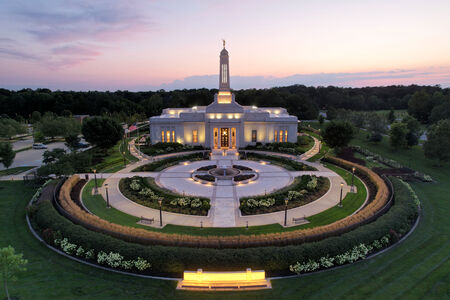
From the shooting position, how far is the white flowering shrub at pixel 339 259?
17.0 m

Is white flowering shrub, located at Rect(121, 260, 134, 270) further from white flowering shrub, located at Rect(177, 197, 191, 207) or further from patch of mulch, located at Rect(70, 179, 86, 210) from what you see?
patch of mulch, located at Rect(70, 179, 86, 210)

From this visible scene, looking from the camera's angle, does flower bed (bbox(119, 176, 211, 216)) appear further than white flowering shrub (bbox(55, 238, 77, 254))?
Yes

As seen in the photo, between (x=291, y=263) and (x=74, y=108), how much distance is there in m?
114

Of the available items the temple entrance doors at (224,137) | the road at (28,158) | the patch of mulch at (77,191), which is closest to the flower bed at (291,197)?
the patch of mulch at (77,191)

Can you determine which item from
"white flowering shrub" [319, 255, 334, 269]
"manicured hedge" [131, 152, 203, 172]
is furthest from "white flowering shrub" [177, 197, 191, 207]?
"manicured hedge" [131, 152, 203, 172]

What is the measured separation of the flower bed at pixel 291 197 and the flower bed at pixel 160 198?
4.24 metres

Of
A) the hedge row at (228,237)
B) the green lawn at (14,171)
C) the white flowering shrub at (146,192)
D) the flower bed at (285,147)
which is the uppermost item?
the flower bed at (285,147)

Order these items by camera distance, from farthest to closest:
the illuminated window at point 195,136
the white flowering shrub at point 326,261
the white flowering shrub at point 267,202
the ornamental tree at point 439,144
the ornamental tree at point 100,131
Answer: the illuminated window at point 195,136, the ornamental tree at point 100,131, the ornamental tree at point 439,144, the white flowering shrub at point 267,202, the white flowering shrub at point 326,261

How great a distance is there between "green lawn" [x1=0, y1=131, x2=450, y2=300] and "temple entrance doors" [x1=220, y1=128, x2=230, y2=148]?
38615mm

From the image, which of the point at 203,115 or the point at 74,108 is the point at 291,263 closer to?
the point at 203,115

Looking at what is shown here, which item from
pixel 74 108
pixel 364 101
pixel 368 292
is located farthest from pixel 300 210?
pixel 364 101

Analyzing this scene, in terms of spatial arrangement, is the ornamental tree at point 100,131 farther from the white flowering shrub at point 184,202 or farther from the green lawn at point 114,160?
the white flowering shrub at point 184,202

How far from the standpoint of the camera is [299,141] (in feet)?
199

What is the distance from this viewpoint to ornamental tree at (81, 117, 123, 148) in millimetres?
50906
